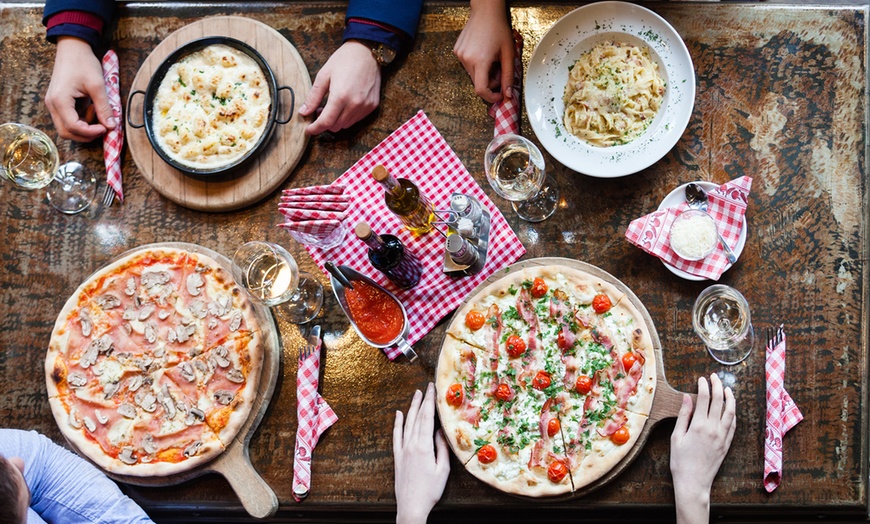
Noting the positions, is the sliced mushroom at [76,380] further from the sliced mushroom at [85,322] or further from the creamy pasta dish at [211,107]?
the creamy pasta dish at [211,107]

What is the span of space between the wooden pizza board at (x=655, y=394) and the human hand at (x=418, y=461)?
85 millimetres

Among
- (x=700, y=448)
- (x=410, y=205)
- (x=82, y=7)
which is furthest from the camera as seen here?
(x=82, y=7)

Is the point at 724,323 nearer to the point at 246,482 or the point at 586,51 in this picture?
the point at 586,51

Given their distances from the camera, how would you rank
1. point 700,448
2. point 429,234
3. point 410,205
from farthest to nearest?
point 429,234 → point 410,205 → point 700,448

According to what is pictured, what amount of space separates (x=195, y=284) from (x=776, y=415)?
2.64m

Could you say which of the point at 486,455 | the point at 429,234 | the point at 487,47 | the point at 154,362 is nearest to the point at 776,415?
the point at 486,455

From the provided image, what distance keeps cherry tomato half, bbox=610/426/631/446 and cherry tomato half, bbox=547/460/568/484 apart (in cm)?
24

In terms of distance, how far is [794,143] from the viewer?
10.3 ft

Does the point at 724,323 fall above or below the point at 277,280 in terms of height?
below

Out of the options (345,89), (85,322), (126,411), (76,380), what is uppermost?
(345,89)

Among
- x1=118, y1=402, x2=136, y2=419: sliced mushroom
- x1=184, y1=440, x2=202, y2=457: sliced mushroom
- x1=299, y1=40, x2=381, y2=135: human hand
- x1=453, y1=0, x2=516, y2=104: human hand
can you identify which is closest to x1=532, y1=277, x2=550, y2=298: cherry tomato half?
x1=453, y1=0, x2=516, y2=104: human hand

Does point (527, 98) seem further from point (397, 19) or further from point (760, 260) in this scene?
point (760, 260)

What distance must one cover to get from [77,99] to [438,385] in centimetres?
225

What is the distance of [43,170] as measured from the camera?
11.0ft
